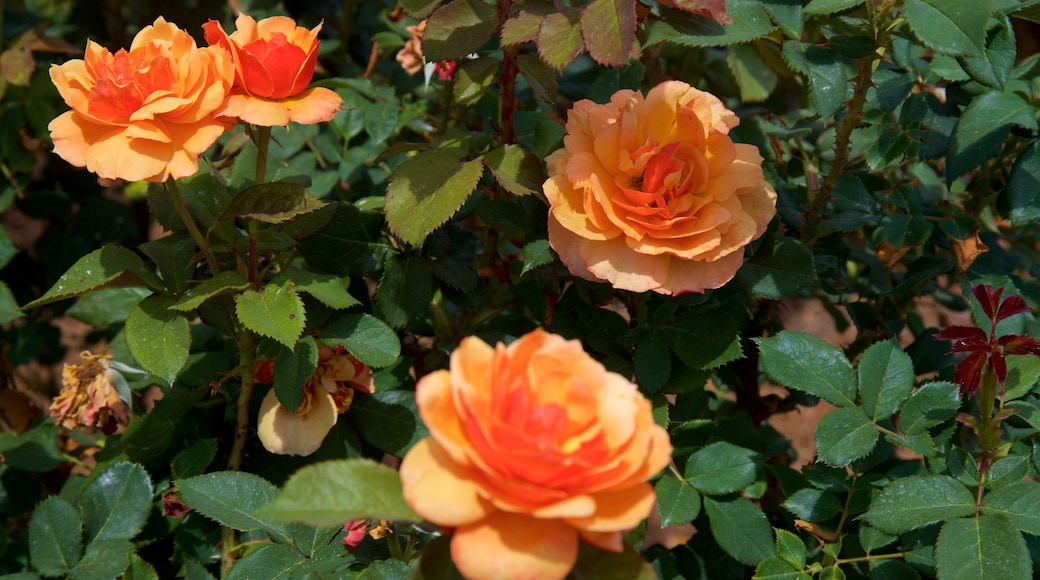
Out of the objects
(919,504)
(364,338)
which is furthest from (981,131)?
(364,338)

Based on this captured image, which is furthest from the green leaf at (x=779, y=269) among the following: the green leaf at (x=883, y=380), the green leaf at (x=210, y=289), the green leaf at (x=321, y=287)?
the green leaf at (x=210, y=289)

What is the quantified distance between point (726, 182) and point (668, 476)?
34 centimetres

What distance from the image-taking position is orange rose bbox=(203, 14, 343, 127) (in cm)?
83

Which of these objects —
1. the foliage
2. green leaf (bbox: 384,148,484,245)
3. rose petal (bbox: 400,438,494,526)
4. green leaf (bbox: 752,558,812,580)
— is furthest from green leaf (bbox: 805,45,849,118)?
rose petal (bbox: 400,438,494,526)

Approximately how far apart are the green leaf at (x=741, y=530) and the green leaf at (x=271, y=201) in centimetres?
54

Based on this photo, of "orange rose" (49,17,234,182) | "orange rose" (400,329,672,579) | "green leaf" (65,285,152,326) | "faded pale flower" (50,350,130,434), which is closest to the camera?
"orange rose" (400,329,672,579)

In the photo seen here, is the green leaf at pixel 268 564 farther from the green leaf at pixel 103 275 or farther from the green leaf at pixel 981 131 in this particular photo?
the green leaf at pixel 981 131

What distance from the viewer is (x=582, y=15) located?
0.88m

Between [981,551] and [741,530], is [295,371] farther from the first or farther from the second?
[981,551]

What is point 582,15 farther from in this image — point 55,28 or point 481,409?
point 55,28

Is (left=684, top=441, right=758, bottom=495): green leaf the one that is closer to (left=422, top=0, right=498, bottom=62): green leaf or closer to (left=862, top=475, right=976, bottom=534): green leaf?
(left=862, top=475, right=976, bottom=534): green leaf

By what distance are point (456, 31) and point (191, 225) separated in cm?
34

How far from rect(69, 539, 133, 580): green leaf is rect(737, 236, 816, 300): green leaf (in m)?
0.75

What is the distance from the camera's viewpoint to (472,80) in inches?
38.8
